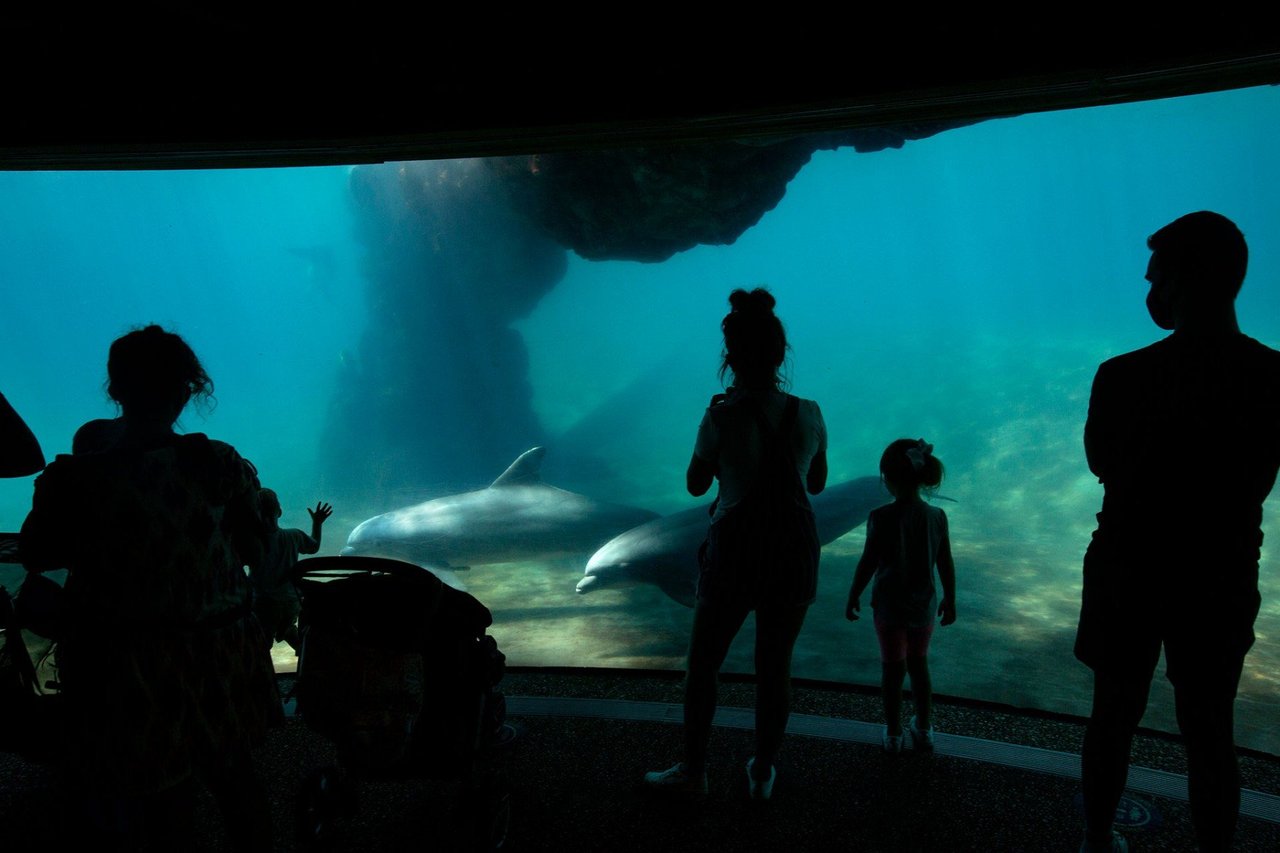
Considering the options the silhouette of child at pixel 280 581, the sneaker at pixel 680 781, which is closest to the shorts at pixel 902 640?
the sneaker at pixel 680 781

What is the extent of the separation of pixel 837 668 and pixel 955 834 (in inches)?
120

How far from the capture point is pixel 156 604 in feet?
5.98

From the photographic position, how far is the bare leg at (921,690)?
9.59 feet

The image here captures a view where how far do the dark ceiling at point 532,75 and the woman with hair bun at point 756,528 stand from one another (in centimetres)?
134

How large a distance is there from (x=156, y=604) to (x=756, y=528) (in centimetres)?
186

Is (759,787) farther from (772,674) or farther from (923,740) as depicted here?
(923,740)

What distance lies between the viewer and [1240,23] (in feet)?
8.48

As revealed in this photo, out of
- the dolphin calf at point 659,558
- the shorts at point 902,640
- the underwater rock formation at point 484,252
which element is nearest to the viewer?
the shorts at point 902,640

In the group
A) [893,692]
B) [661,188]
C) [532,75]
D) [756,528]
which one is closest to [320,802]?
[756,528]

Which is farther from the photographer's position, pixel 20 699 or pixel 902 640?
pixel 902 640

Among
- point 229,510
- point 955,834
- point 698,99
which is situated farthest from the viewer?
point 698,99

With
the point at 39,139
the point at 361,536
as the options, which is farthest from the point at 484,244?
the point at 39,139

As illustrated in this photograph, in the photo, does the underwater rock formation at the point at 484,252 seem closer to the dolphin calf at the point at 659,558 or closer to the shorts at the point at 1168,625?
the shorts at the point at 1168,625

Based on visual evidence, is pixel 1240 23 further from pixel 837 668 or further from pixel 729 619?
pixel 837 668
